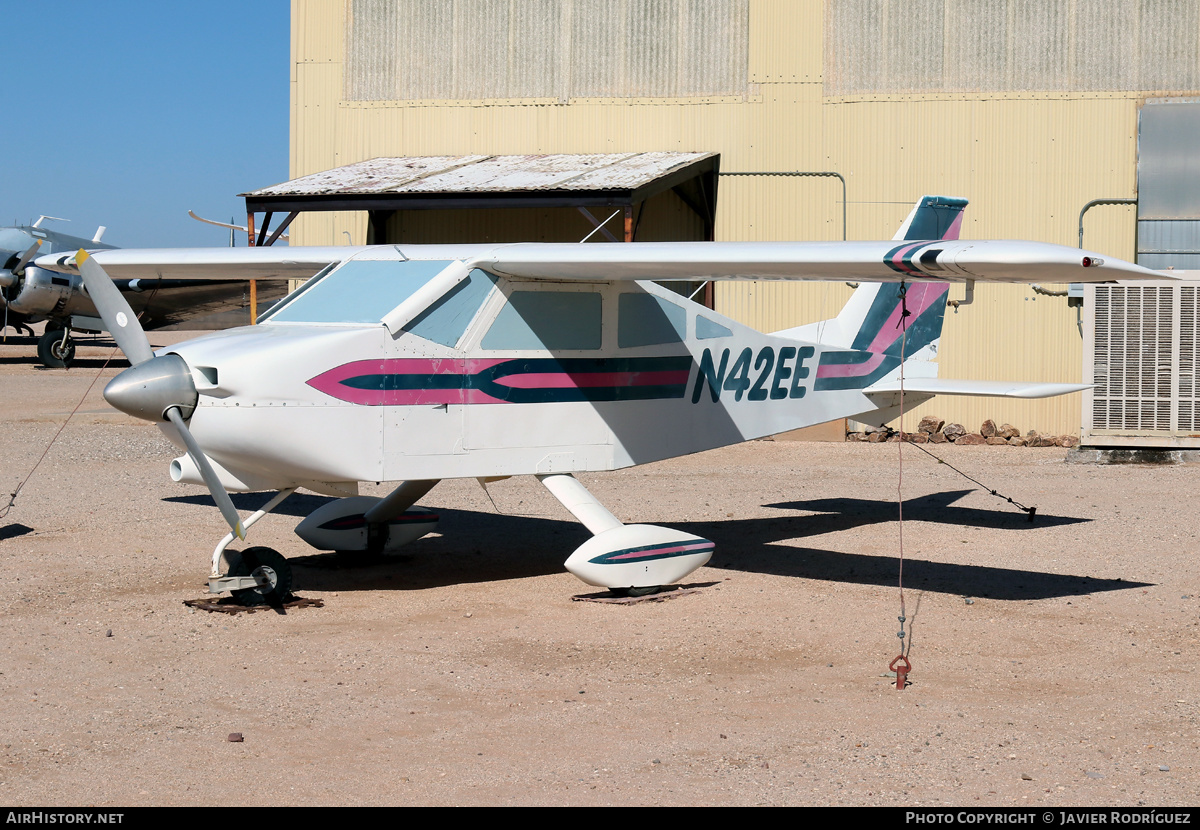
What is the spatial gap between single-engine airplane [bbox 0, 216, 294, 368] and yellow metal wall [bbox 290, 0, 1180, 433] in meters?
13.5

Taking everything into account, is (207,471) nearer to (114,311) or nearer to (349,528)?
(114,311)

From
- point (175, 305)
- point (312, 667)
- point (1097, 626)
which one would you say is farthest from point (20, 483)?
Result: point (175, 305)

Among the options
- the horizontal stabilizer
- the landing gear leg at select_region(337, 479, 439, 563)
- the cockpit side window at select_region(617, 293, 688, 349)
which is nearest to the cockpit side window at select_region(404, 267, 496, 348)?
the cockpit side window at select_region(617, 293, 688, 349)

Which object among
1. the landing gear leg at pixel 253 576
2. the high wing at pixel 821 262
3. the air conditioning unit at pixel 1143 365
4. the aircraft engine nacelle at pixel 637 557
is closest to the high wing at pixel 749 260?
the high wing at pixel 821 262

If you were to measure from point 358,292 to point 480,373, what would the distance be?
0.98m

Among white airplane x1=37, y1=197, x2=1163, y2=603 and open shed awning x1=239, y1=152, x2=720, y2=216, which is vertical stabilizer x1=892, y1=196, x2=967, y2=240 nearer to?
white airplane x1=37, y1=197, x2=1163, y2=603

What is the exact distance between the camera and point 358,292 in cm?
836

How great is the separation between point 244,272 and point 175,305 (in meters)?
27.5

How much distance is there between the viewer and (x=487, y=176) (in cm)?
1833

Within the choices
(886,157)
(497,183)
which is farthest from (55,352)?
(886,157)

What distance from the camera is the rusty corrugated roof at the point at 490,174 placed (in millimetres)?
17328

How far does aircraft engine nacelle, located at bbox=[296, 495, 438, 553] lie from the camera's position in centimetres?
983

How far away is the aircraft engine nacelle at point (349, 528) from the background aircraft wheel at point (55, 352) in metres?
23.9

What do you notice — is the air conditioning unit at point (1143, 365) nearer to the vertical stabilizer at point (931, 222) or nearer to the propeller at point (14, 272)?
the vertical stabilizer at point (931, 222)
